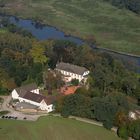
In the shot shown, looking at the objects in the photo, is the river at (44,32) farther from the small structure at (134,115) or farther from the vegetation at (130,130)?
the vegetation at (130,130)

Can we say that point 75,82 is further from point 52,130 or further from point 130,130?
point 130,130

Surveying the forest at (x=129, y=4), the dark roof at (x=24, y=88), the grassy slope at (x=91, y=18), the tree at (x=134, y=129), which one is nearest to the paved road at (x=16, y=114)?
the dark roof at (x=24, y=88)

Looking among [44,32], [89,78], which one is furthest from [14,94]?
[44,32]

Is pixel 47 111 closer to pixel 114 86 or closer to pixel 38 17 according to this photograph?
pixel 114 86

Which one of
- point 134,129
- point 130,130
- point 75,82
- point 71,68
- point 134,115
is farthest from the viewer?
point 71,68

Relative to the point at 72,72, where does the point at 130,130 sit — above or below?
above

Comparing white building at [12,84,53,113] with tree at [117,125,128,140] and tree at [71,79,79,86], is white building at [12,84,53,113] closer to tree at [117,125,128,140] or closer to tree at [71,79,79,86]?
tree at [71,79,79,86]

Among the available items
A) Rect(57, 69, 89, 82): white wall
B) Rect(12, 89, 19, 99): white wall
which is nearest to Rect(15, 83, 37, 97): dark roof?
Rect(12, 89, 19, 99): white wall

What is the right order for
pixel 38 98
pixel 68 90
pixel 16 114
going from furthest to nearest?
pixel 68 90, pixel 38 98, pixel 16 114
